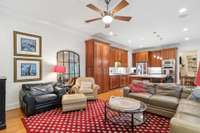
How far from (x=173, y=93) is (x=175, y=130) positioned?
86.1 inches

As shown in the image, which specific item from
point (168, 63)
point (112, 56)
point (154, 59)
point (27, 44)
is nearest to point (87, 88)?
point (27, 44)

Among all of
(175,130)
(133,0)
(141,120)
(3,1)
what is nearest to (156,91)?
(141,120)

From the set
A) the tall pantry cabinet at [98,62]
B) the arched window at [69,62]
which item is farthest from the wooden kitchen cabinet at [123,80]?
the arched window at [69,62]

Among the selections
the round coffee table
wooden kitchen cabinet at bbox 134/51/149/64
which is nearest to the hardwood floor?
the round coffee table

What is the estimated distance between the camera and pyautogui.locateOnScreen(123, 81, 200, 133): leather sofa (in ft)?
6.62

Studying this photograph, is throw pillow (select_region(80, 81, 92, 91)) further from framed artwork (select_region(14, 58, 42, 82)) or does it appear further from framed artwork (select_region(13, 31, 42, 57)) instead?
framed artwork (select_region(13, 31, 42, 57))

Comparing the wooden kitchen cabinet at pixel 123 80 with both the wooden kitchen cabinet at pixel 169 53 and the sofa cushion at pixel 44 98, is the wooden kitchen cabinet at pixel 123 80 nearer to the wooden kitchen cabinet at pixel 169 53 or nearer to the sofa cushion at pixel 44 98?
the wooden kitchen cabinet at pixel 169 53

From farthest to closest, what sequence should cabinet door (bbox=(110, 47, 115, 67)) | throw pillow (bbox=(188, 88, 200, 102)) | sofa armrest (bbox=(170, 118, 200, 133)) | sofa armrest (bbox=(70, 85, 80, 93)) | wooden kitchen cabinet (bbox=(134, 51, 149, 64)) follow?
wooden kitchen cabinet (bbox=(134, 51, 149, 64)) → cabinet door (bbox=(110, 47, 115, 67)) → sofa armrest (bbox=(70, 85, 80, 93)) → throw pillow (bbox=(188, 88, 200, 102)) → sofa armrest (bbox=(170, 118, 200, 133))

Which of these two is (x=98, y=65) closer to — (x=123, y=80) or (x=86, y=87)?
(x=86, y=87)

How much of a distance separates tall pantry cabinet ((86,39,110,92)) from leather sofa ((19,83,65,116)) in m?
2.02

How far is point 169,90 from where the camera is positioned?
3643mm

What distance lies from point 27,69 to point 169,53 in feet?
27.1

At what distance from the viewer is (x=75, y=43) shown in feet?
18.6

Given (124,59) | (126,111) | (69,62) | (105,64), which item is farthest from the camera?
(124,59)
